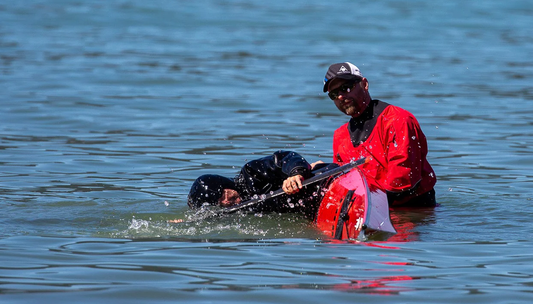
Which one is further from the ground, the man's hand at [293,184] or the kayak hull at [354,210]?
the man's hand at [293,184]

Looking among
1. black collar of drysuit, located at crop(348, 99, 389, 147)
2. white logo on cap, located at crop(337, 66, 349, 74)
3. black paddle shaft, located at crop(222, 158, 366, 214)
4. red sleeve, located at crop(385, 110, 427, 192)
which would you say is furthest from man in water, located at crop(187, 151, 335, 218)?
white logo on cap, located at crop(337, 66, 349, 74)

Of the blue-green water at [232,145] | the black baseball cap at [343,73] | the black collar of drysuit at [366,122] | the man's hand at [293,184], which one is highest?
the black baseball cap at [343,73]

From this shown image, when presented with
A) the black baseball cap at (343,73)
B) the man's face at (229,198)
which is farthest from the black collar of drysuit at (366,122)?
the man's face at (229,198)

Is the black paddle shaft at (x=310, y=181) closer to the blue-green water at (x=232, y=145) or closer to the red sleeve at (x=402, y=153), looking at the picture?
the blue-green water at (x=232, y=145)

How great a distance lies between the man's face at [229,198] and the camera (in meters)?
7.24

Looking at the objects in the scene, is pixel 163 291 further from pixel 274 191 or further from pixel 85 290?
pixel 274 191

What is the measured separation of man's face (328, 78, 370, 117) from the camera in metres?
6.92

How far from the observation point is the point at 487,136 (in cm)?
1179

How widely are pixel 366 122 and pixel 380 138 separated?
0.19 metres

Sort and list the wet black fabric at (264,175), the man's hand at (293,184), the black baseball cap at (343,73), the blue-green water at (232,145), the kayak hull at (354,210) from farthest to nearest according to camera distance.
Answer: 1. the wet black fabric at (264,175)
2. the black baseball cap at (343,73)
3. the man's hand at (293,184)
4. the kayak hull at (354,210)
5. the blue-green water at (232,145)

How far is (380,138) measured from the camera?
274 inches

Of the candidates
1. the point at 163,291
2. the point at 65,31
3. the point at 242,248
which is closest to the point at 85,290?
the point at 163,291

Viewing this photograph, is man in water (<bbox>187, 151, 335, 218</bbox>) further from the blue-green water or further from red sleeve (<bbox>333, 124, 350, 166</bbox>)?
red sleeve (<bbox>333, 124, 350, 166</bbox>)

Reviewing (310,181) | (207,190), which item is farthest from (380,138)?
(207,190)
